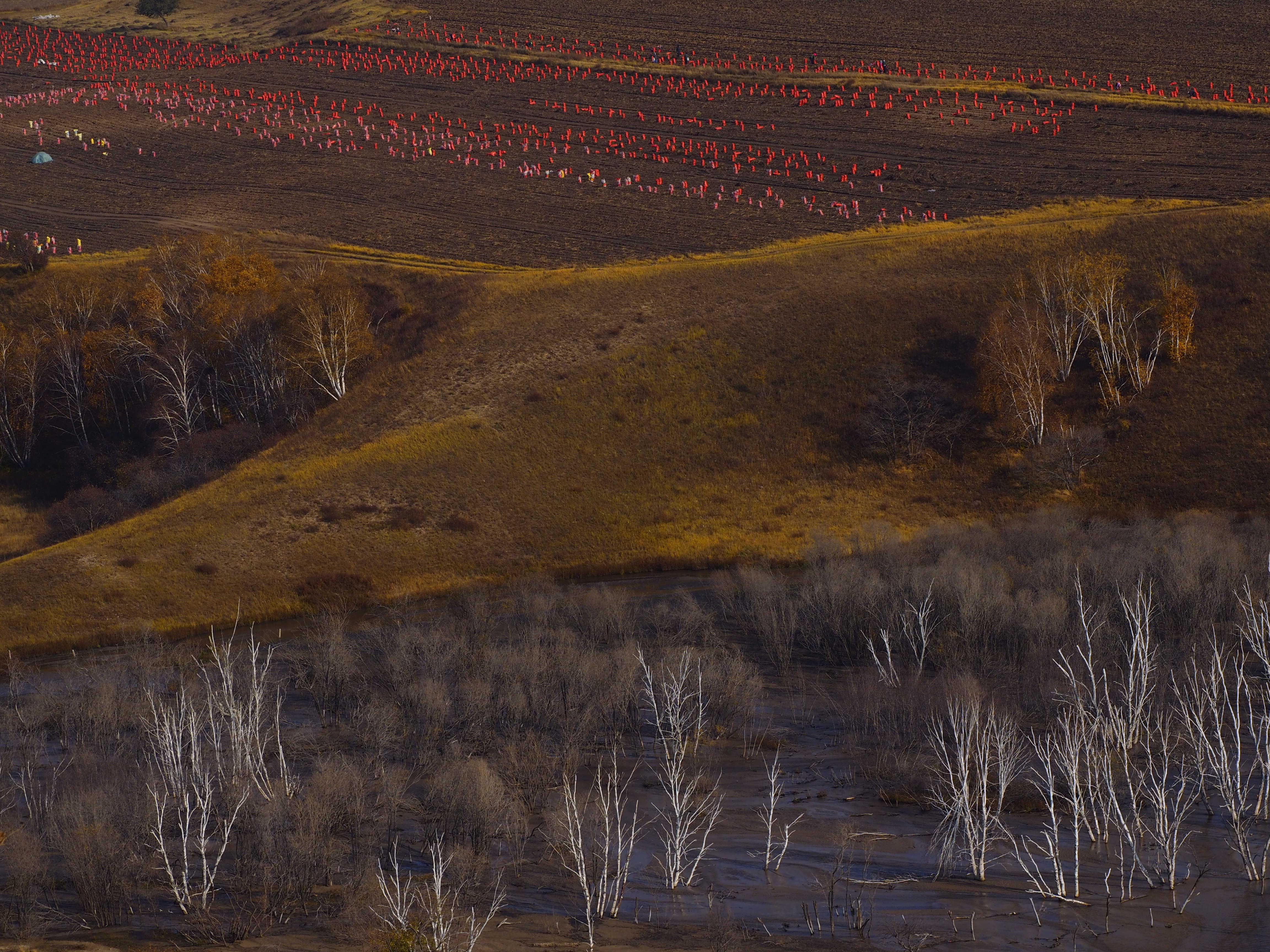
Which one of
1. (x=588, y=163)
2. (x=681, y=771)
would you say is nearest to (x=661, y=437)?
(x=681, y=771)

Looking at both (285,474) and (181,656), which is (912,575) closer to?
(181,656)

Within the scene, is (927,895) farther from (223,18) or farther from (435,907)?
(223,18)

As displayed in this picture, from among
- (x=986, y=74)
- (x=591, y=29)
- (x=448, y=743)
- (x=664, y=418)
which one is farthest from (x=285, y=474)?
(x=591, y=29)

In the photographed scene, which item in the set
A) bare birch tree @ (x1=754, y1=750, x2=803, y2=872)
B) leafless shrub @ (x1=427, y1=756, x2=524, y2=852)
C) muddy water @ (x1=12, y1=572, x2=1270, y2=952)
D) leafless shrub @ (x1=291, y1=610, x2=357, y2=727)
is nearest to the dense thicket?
leafless shrub @ (x1=291, y1=610, x2=357, y2=727)

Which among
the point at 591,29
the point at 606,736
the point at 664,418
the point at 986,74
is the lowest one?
the point at 606,736

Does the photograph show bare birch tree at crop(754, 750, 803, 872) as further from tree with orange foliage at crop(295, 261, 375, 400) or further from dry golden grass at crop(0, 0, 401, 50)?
dry golden grass at crop(0, 0, 401, 50)

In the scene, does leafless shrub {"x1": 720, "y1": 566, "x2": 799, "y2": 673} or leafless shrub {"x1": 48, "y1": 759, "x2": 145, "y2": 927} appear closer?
leafless shrub {"x1": 48, "y1": 759, "x2": 145, "y2": 927}
